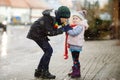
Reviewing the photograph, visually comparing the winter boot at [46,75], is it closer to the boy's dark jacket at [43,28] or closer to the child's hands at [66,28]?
the boy's dark jacket at [43,28]

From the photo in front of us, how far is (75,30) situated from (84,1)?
62.0ft

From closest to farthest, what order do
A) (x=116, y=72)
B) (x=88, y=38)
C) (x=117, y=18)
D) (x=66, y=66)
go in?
(x=116, y=72)
(x=66, y=66)
(x=88, y=38)
(x=117, y=18)

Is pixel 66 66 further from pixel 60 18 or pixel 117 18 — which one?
pixel 117 18

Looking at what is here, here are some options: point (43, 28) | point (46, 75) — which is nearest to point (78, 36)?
point (43, 28)

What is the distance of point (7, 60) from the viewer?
44.9 feet

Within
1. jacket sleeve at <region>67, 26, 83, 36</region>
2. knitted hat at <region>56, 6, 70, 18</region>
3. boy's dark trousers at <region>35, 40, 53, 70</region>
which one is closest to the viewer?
knitted hat at <region>56, 6, 70, 18</region>

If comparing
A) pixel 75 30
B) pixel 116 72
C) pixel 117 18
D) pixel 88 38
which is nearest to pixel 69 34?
pixel 75 30

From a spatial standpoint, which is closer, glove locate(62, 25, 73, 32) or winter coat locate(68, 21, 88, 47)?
glove locate(62, 25, 73, 32)

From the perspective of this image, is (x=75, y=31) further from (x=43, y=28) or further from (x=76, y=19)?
(x=43, y=28)

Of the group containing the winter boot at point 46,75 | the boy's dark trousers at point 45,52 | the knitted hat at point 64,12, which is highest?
the knitted hat at point 64,12

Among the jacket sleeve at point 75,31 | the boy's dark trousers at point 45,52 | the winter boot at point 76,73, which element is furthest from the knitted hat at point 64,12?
the winter boot at point 76,73

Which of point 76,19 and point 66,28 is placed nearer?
point 66,28

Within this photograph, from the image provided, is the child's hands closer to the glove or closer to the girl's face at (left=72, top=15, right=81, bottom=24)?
the glove

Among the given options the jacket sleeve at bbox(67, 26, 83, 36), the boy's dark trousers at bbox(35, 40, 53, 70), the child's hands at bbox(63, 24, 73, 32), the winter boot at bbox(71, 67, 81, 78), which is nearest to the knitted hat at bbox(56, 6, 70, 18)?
the child's hands at bbox(63, 24, 73, 32)
